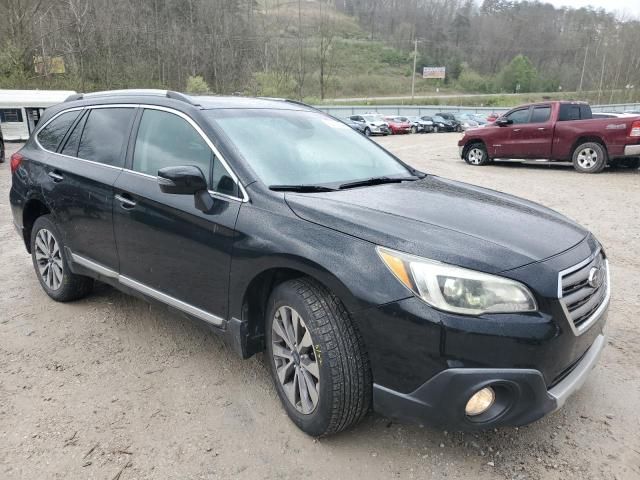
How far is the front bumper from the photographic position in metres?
1.99

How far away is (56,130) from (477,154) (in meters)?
12.2

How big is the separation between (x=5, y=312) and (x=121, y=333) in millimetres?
1164

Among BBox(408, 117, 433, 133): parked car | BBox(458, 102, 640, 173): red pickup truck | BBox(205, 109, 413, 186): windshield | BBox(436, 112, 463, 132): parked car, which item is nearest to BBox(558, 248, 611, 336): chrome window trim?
BBox(205, 109, 413, 186): windshield

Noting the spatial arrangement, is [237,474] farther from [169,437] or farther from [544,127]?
[544,127]

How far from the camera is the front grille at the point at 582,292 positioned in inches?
84.5

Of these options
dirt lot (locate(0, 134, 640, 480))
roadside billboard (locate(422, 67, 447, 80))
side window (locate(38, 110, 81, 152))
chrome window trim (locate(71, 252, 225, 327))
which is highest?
roadside billboard (locate(422, 67, 447, 80))

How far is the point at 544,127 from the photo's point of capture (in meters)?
12.5

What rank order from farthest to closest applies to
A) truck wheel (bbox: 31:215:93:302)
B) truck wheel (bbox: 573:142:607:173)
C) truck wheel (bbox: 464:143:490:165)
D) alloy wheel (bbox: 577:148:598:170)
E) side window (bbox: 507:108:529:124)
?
1. truck wheel (bbox: 464:143:490:165)
2. side window (bbox: 507:108:529:124)
3. alloy wheel (bbox: 577:148:598:170)
4. truck wheel (bbox: 573:142:607:173)
5. truck wheel (bbox: 31:215:93:302)

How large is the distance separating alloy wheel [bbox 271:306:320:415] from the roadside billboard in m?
107

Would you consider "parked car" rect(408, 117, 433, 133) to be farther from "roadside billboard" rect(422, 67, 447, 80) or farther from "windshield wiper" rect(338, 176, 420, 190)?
"roadside billboard" rect(422, 67, 447, 80)

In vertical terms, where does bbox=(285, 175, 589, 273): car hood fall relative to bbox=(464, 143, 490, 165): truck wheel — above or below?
above

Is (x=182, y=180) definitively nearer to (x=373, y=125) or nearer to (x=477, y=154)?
(x=477, y=154)

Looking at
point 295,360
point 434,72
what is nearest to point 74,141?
point 295,360

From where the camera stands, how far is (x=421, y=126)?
37031 mm
